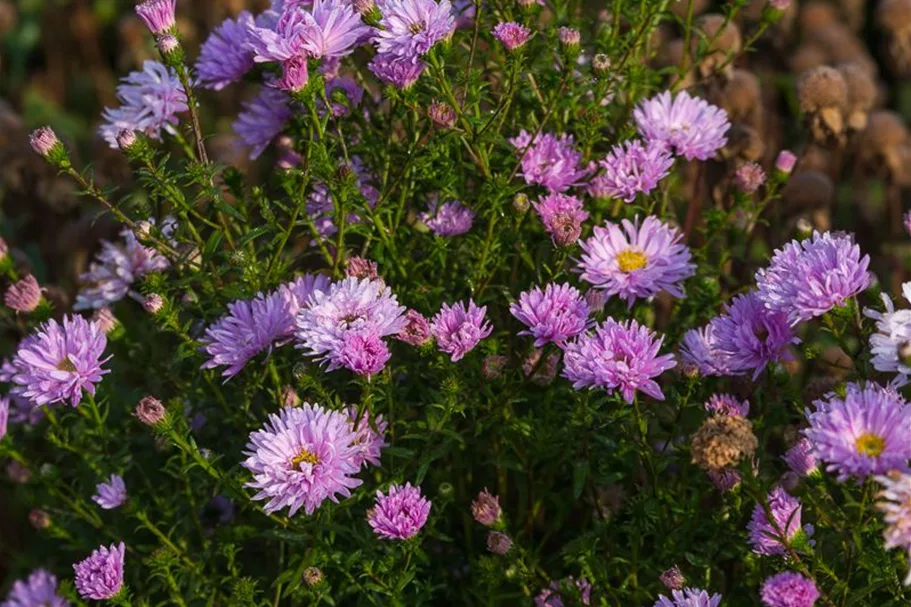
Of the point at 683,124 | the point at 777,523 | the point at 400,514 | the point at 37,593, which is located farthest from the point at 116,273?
the point at 777,523

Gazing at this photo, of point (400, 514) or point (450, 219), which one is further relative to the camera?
point (450, 219)

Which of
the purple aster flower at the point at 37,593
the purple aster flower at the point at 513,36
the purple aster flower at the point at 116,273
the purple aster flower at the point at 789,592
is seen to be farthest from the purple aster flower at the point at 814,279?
the purple aster flower at the point at 37,593

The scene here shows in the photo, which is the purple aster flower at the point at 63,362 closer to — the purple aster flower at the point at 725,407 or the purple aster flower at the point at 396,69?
the purple aster flower at the point at 396,69

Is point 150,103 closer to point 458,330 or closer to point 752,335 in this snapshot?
point 458,330

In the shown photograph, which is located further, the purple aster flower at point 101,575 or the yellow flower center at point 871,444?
the purple aster flower at point 101,575

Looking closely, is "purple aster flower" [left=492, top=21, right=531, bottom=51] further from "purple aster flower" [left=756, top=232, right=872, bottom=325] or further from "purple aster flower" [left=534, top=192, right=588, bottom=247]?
"purple aster flower" [left=756, top=232, right=872, bottom=325]

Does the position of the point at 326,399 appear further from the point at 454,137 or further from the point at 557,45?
the point at 557,45
